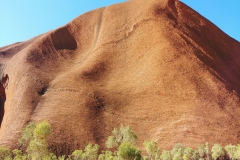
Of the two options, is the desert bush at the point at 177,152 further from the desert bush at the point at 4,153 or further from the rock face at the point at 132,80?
the desert bush at the point at 4,153

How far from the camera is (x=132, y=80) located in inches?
1939

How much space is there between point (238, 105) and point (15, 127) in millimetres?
30831

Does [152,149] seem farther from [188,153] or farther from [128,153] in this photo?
[128,153]

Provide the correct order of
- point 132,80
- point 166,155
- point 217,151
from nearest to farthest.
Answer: point 217,151
point 166,155
point 132,80

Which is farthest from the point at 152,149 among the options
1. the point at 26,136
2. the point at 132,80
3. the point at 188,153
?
the point at 132,80

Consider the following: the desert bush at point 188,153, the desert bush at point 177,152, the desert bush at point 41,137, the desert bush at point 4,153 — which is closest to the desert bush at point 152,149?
the desert bush at point 177,152

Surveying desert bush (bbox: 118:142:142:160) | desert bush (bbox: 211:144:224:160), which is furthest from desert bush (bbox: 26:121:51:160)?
desert bush (bbox: 211:144:224:160)

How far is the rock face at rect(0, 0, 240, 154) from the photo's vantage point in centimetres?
4078

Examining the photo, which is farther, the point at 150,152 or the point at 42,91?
the point at 42,91

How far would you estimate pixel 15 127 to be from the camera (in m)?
42.7

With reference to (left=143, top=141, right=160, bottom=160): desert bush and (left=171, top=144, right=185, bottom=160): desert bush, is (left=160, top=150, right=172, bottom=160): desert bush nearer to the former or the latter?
(left=171, top=144, right=185, bottom=160): desert bush

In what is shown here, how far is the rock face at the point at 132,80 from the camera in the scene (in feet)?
134

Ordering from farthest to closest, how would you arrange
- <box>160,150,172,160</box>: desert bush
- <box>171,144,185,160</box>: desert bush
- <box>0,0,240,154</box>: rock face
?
<box>0,0,240,154</box>: rock face < <box>160,150,172,160</box>: desert bush < <box>171,144,185,160</box>: desert bush

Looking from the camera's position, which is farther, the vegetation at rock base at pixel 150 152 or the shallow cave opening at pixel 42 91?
the shallow cave opening at pixel 42 91
